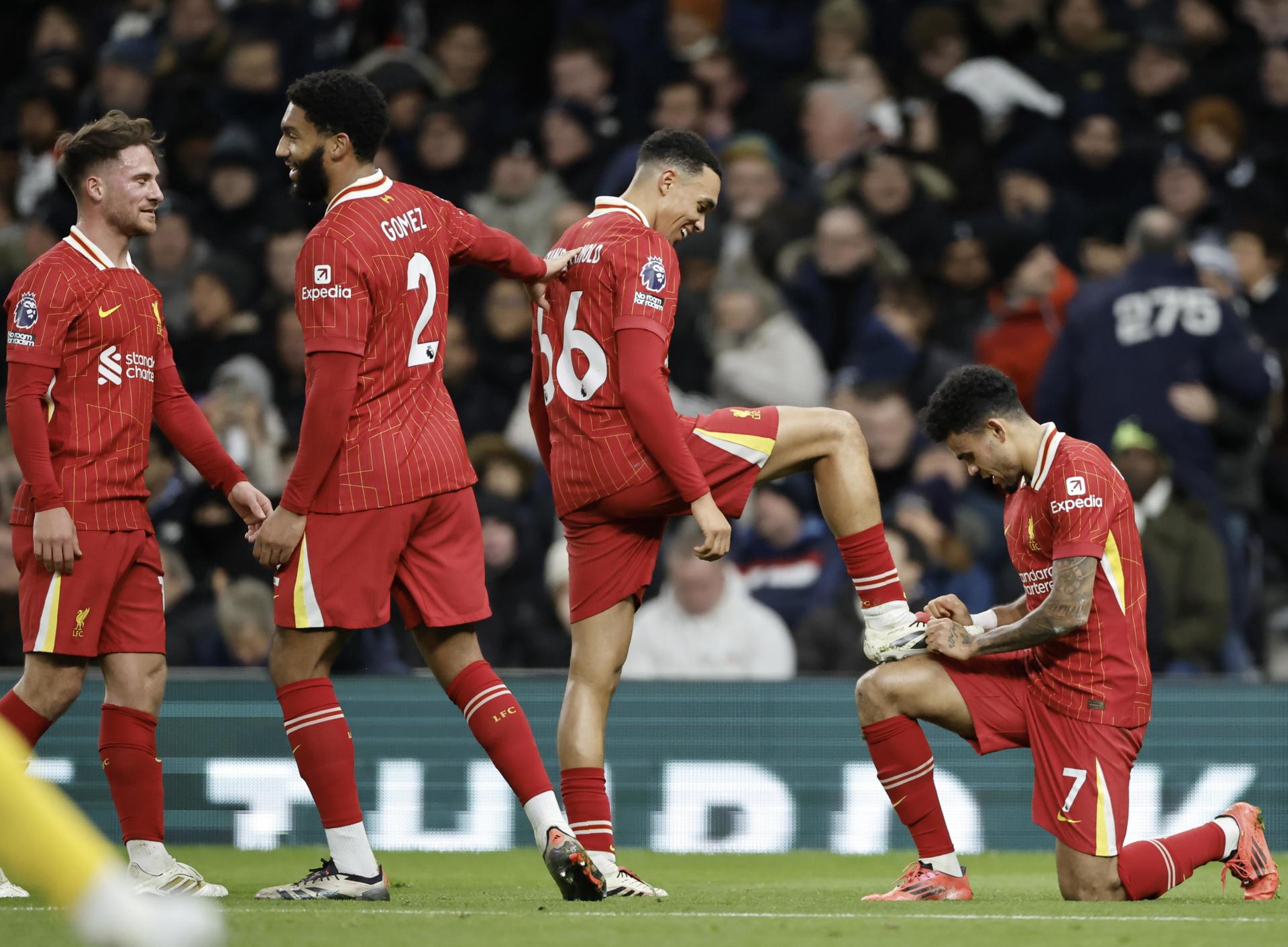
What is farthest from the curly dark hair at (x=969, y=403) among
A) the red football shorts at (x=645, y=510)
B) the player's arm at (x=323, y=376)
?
the player's arm at (x=323, y=376)

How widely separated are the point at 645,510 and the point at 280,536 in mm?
1103

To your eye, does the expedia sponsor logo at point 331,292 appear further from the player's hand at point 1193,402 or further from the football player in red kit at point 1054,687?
the player's hand at point 1193,402

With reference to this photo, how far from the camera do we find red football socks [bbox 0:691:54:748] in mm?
5203

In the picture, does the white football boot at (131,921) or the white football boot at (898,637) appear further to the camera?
the white football boot at (898,637)

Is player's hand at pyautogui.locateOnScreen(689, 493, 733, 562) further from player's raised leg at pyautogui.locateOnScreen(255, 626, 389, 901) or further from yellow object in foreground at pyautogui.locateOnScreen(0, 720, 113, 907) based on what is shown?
yellow object in foreground at pyautogui.locateOnScreen(0, 720, 113, 907)

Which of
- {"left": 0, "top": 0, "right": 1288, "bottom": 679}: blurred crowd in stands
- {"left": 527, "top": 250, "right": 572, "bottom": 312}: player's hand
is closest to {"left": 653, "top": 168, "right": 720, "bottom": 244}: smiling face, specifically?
{"left": 527, "top": 250, "right": 572, "bottom": 312}: player's hand

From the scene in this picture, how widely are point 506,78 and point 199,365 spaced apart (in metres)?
3.08

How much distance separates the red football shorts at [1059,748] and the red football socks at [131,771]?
7.73 ft

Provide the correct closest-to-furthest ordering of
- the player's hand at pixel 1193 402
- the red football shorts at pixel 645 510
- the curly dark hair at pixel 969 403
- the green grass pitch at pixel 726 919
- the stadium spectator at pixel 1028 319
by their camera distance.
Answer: the green grass pitch at pixel 726 919 → the curly dark hair at pixel 969 403 → the red football shorts at pixel 645 510 → the player's hand at pixel 1193 402 → the stadium spectator at pixel 1028 319

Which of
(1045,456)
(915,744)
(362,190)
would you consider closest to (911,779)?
(915,744)

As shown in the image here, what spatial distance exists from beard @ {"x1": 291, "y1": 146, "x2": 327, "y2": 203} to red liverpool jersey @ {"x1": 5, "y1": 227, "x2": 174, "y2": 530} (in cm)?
62

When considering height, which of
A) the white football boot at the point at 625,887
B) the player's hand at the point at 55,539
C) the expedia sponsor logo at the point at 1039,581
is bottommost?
the white football boot at the point at 625,887

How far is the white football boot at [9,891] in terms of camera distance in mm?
5328

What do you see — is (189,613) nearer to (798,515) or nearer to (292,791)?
(292,791)
